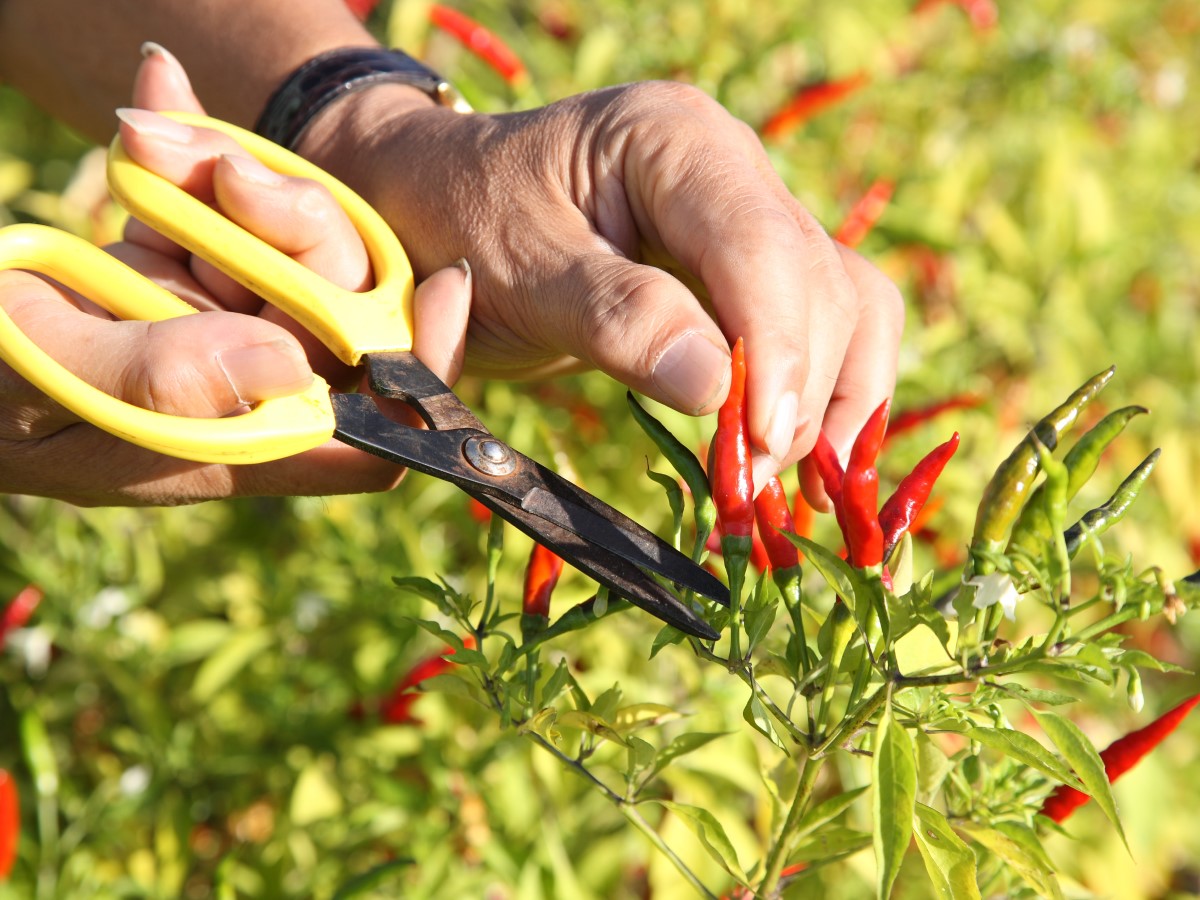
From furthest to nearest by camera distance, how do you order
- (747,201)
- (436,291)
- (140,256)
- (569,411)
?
(569,411) → (140,256) → (436,291) → (747,201)

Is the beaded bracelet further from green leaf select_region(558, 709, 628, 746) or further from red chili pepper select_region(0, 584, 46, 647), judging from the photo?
green leaf select_region(558, 709, 628, 746)

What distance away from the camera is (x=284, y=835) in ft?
5.41

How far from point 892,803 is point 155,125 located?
995 millimetres

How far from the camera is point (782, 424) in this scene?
38.7 inches

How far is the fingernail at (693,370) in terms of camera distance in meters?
0.96

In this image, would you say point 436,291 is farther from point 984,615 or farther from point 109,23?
point 109,23

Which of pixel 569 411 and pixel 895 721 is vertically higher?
pixel 895 721

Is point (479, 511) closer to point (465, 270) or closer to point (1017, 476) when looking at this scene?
point (465, 270)

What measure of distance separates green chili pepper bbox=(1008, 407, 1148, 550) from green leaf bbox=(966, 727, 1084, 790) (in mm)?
130

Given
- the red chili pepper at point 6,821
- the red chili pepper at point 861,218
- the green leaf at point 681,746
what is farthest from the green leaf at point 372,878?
the red chili pepper at point 861,218

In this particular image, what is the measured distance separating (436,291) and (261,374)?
0.29 metres

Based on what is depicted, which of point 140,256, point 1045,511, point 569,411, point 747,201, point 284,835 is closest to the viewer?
point 1045,511

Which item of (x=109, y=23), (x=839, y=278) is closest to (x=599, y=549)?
(x=839, y=278)

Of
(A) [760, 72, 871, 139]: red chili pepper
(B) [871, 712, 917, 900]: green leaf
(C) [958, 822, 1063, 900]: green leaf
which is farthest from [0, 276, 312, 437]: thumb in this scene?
(A) [760, 72, 871, 139]: red chili pepper
